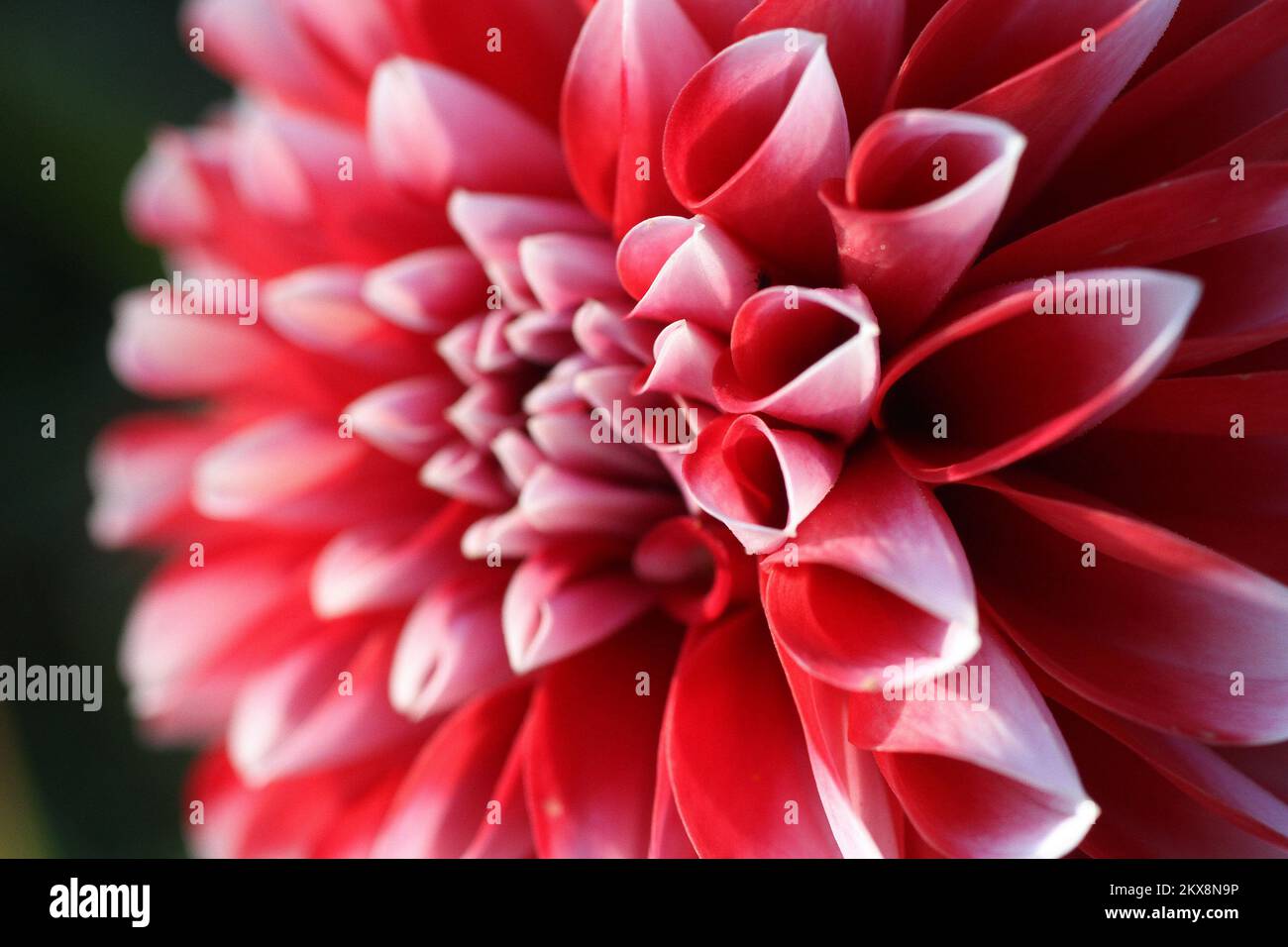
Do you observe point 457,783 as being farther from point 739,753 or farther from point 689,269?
point 689,269

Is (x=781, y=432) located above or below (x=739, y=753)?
above

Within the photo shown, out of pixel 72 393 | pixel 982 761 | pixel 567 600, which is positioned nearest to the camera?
pixel 982 761

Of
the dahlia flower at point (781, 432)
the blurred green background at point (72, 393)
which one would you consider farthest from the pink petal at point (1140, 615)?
the blurred green background at point (72, 393)

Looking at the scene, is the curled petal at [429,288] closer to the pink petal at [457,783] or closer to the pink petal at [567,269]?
the pink petal at [567,269]

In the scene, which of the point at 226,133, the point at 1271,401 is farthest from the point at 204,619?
the point at 1271,401

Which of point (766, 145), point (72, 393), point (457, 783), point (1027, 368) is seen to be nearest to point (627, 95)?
point (766, 145)
